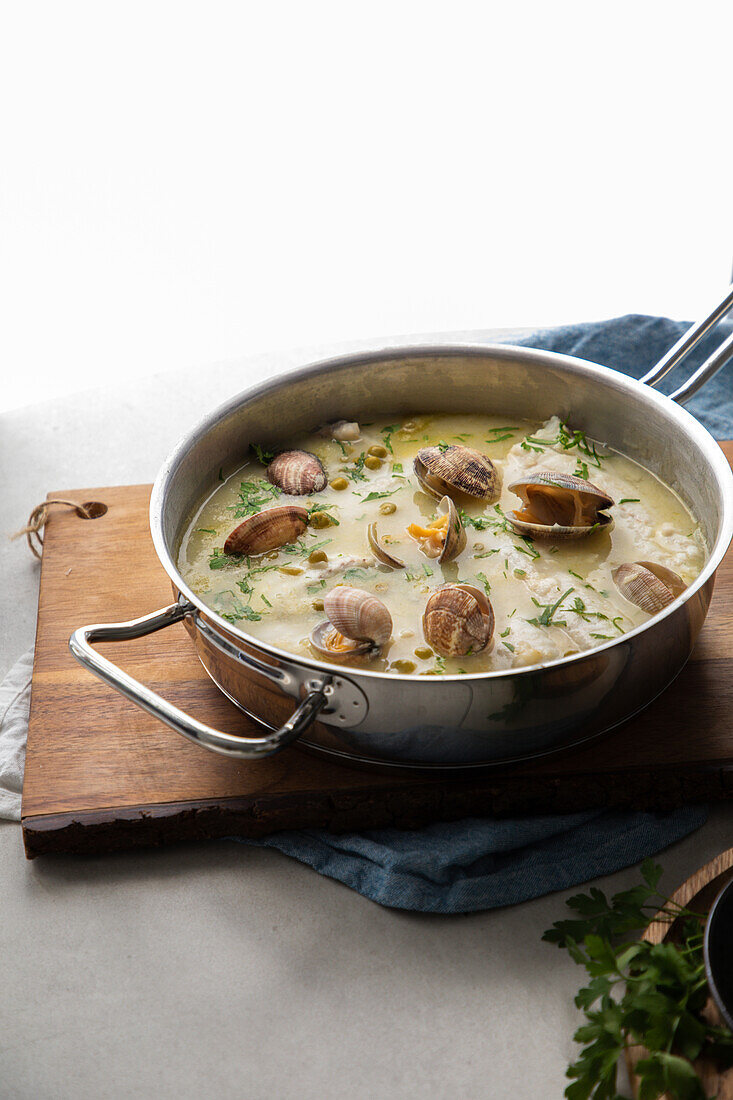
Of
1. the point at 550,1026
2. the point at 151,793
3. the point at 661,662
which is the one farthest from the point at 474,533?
A: the point at 550,1026

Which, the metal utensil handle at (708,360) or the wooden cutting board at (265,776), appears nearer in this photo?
the wooden cutting board at (265,776)

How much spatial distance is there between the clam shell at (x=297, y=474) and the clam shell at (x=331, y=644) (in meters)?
0.50

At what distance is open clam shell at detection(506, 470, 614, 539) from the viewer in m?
2.13

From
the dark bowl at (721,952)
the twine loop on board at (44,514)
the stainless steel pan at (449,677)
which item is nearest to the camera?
the dark bowl at (721,952)

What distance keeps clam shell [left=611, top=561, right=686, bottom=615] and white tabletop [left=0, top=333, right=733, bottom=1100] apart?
1.41 ft

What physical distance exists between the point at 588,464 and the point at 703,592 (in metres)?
0.76

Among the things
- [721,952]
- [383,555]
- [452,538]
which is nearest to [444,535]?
[452,538]

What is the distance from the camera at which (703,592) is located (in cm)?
172

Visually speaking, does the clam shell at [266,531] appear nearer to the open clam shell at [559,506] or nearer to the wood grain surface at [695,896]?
the open clam shell at [559,506]

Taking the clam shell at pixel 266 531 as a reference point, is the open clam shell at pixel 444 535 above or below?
above

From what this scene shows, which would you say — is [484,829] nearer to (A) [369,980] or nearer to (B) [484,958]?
(B) [484,958]

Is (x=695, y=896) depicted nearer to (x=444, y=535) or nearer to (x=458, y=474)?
(x=444, y=535)

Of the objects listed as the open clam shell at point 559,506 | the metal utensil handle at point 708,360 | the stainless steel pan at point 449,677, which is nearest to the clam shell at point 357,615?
the stainless steel pan at point 449,677

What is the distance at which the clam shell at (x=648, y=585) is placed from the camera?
199 centimetres
